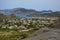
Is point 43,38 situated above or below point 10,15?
above

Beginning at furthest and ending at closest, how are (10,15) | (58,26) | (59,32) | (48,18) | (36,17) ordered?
(10,15), (36,17), (48,18), (58,26), (59,32)

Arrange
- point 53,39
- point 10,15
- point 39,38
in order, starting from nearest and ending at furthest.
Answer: point 53,39, point 39,38, point 10,15

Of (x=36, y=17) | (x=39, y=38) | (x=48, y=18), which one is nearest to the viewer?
(x=39, y=38)

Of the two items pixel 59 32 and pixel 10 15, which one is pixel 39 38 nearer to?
pixel 59 32

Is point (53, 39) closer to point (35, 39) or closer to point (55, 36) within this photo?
point (55, 36)

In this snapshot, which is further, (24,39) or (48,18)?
(48,18)

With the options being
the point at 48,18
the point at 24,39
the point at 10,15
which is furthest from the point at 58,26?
the point at 10,15

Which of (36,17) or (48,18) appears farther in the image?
(36,17)

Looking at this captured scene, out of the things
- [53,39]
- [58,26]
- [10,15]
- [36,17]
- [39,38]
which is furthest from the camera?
[10,15]

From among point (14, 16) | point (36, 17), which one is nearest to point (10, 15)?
point (14, 16)
